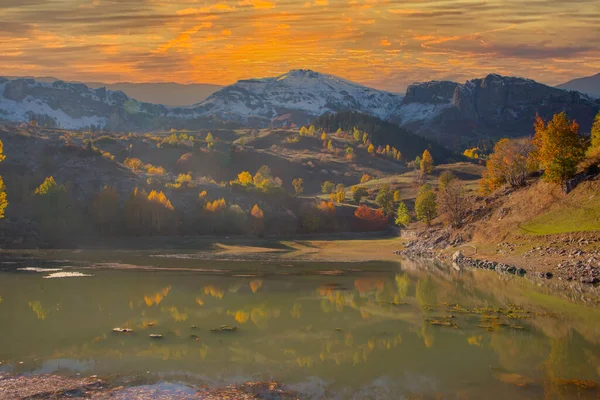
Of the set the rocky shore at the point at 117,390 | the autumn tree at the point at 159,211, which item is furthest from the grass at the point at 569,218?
→ the autumn tree at the point at 159,211

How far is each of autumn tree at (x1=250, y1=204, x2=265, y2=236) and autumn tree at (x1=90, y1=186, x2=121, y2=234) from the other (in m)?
32.5

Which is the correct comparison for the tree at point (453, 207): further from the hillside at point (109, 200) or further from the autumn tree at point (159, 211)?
the autumn tree at point (159, 211)

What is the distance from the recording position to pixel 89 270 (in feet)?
264

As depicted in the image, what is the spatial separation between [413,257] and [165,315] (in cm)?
6304

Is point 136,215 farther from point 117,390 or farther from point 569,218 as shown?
point 117,390

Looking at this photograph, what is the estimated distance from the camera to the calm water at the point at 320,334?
3312 cm

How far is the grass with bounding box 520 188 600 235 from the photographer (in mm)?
78756

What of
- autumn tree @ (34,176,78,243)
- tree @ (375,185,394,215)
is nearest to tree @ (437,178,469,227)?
tree @ (375,185,394,215)

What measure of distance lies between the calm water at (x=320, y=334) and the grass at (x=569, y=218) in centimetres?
1371

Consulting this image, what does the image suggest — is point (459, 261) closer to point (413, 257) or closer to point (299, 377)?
point (413, 257)

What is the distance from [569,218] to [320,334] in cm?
5207

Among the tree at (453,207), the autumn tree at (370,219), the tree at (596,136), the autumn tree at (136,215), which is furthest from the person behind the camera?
the autumn tree at (370,219)

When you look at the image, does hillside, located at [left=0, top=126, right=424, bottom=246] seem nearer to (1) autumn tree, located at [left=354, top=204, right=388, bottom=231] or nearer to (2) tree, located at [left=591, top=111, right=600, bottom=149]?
(1) autumn tree, located at [left=354, top=204, right=388, bottom=231]

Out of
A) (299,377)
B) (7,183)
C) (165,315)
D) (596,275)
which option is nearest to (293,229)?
(7,183)
